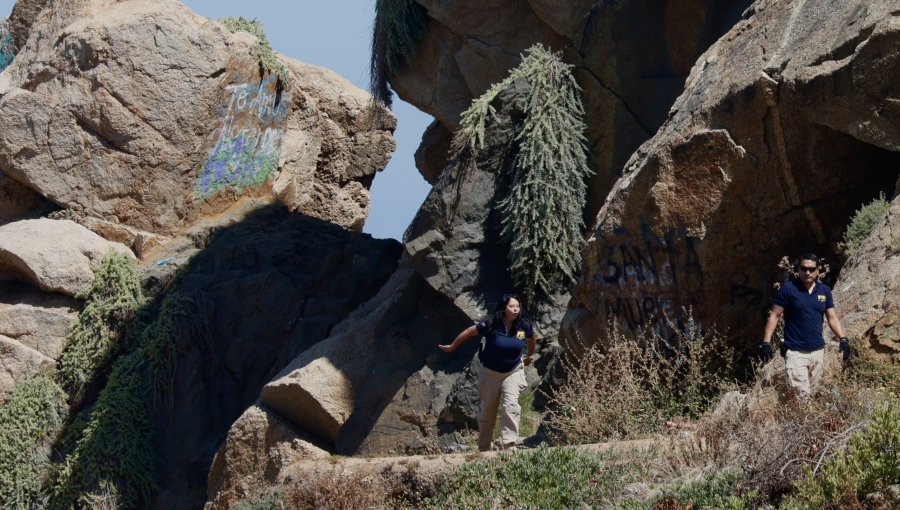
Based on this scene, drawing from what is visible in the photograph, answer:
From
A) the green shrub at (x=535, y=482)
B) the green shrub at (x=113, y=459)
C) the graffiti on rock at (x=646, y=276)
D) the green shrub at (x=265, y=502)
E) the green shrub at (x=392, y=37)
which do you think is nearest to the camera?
the green shrub at (x=535, y=482)

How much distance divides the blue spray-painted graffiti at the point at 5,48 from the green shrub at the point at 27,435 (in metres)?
9.92

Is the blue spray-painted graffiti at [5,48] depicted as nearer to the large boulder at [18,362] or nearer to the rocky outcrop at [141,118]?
the rocky outcrop at [141,118]

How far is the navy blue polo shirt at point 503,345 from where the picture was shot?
11.3 meters

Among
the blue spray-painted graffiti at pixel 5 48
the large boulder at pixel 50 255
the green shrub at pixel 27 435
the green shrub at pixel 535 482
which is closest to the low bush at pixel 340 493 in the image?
the green shrub at pixel 535 482

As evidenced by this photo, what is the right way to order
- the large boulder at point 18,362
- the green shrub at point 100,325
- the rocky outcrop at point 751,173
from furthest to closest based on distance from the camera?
the green shrub at point 100,325 → the large boulder at point 18,362 → the rocky outcrop at point 751,173

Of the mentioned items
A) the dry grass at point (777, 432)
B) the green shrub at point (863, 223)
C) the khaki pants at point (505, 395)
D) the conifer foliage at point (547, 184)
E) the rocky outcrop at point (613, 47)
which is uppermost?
the rocky outcrop at point (613, 47)

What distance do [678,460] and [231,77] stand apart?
13.4 meters

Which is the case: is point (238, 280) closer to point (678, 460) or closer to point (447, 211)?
point (447, 211)

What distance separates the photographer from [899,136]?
10.4m

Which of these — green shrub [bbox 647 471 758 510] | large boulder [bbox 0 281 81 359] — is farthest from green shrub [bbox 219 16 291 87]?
green shrub [bbox 647 471 758 510]

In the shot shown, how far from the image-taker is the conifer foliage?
14281 millimetres

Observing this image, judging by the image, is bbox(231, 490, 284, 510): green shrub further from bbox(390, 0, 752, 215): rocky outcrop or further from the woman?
bbox(390, 0, 752, 215): rocky outcrop

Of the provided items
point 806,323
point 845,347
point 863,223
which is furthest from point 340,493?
point 863,223

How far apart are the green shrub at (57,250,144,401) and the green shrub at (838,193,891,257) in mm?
10577
